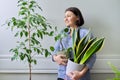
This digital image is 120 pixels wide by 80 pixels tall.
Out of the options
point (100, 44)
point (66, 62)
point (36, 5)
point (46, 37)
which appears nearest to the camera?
point (100, 44)

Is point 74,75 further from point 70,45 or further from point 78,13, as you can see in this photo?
point 78,13

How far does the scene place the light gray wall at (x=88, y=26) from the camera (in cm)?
199

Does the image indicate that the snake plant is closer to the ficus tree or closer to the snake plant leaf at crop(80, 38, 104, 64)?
the snake plant leaf at crop(80, 38, 104, 64)

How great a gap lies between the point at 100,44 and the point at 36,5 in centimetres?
68

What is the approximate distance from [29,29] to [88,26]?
536 mm

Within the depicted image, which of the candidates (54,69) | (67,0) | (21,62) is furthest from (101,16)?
(21,62)

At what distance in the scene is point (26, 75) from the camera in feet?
6.78

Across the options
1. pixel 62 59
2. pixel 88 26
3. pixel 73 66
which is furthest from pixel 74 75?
pixel 88 26

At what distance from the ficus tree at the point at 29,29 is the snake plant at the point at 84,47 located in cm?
27

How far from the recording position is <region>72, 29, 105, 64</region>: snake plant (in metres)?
1.55

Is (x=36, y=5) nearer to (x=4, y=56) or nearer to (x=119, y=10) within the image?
(x=4, y=56)

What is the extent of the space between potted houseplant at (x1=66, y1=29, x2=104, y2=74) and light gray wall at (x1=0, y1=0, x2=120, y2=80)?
1.39ft

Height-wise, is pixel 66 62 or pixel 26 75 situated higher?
pixel 66 62

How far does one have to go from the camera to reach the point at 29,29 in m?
1.93
